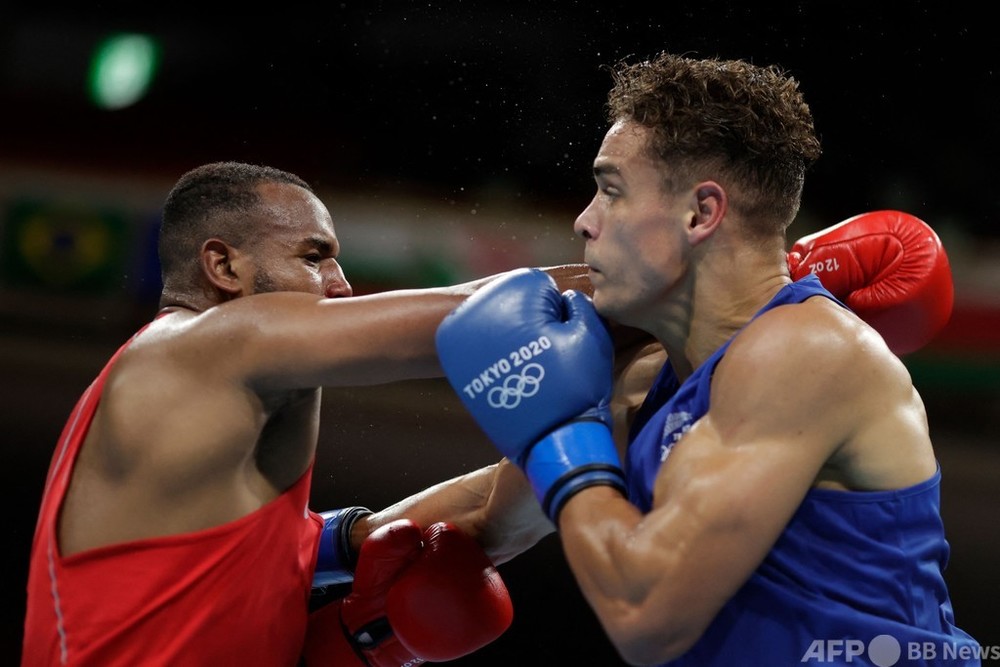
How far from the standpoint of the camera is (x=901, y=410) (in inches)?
69.1

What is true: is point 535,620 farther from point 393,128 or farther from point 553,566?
point 393,128

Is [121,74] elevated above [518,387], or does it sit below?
above

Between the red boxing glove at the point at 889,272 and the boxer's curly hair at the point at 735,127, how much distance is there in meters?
0.46

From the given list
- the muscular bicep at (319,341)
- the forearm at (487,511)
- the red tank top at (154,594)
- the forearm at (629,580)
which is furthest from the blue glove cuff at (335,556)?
the forearm at (629,580)

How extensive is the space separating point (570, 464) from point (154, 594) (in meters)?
0.92

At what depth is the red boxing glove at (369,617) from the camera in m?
2.42

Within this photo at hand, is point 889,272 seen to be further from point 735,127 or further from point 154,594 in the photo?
point 154,594

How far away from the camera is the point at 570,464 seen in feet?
5.68

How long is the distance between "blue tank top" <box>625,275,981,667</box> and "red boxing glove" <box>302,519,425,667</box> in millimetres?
900

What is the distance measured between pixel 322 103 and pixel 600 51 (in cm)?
130

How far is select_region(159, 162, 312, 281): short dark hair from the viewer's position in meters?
2.44

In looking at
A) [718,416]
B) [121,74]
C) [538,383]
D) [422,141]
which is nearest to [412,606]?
[538,383]

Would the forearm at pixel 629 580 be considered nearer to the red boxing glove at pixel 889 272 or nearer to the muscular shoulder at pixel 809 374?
the muscular shoulder at pixel 809 374

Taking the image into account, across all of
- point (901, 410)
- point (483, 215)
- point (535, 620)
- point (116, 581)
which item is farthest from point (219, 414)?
point (483, 215)
